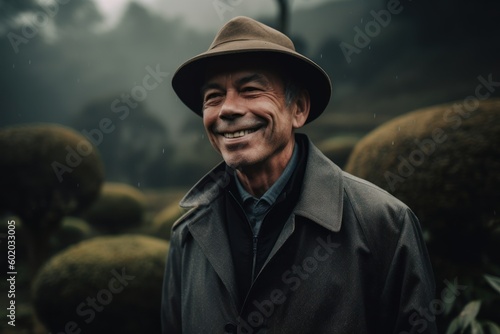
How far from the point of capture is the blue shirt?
2.06m

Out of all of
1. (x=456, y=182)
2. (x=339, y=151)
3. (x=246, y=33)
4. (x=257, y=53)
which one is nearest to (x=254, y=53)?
(x=257, y=53)

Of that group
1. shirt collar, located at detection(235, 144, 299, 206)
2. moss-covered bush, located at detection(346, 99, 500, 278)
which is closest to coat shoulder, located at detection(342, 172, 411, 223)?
shirt collar, located at detection(235, 144, 299, 206)

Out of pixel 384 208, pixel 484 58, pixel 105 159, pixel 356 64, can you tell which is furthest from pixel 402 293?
pixel 105 159

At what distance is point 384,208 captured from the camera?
185cm

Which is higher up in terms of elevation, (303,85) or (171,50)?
(171,50)

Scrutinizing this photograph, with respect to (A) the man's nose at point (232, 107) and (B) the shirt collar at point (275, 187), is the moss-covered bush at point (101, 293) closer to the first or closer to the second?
(B) the shirt collar at point (275, 187)

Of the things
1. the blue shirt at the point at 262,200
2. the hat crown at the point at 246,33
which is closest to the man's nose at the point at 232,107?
the hat crown at the point at 246,33

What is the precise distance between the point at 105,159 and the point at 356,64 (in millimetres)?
14120

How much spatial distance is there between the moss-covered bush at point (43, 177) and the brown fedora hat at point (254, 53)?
551 cm

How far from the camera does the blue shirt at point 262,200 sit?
6.77 ft

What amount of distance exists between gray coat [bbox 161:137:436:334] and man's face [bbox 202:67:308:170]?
1.03 feet

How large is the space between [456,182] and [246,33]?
8.45 feet

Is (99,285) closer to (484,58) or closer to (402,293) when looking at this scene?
(402,293)

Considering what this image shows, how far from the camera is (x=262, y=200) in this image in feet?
6.79
